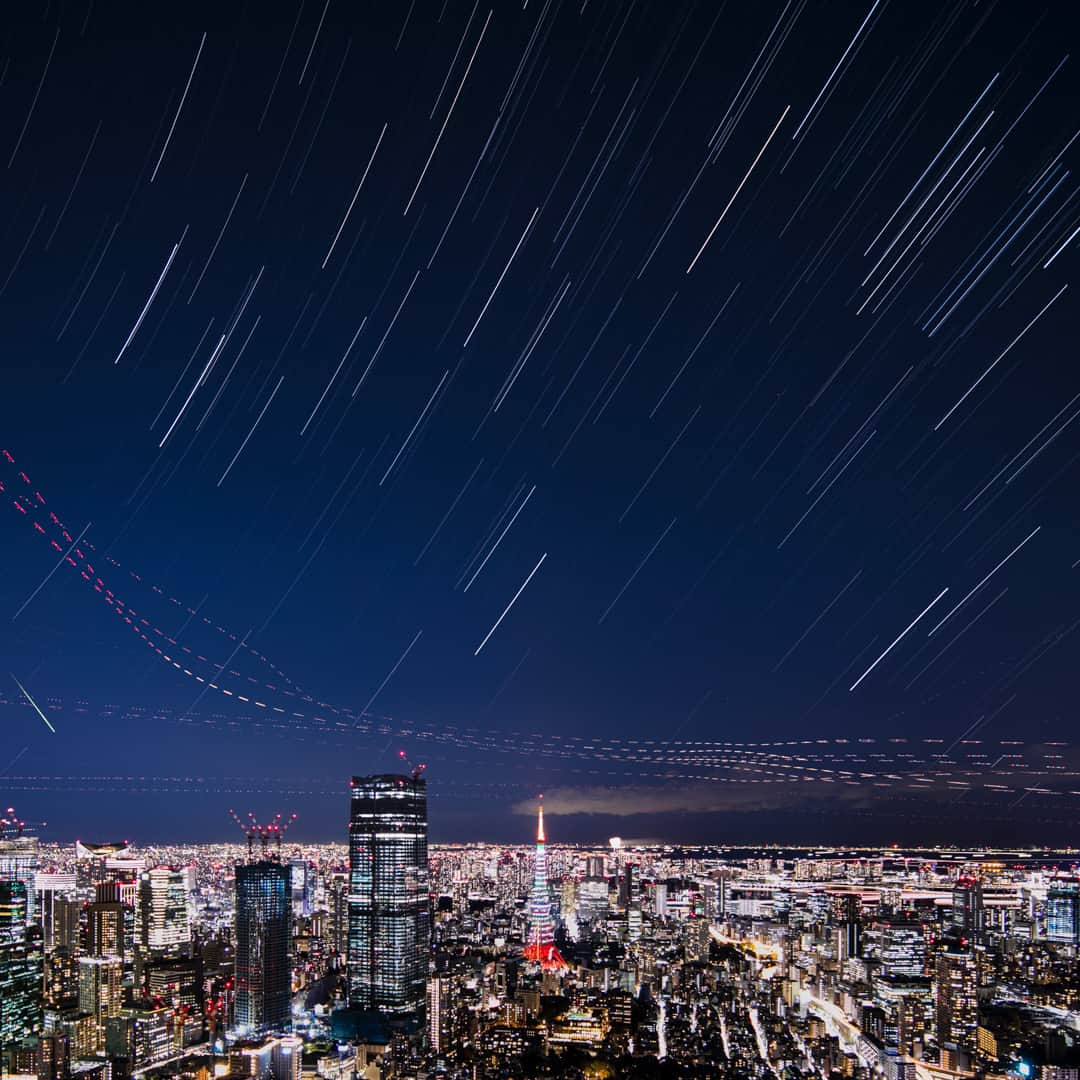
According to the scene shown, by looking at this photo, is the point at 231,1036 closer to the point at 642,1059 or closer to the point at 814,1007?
the point at 642,1059

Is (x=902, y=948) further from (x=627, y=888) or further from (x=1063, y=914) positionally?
(x=627, y=888)

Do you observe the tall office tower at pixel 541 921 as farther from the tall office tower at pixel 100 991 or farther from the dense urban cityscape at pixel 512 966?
the tall office tower at pixel 100 991

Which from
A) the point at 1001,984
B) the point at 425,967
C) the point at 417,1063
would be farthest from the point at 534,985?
the point at 1001,984

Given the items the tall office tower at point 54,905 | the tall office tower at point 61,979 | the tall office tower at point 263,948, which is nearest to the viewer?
the tall office tower at point 61,979

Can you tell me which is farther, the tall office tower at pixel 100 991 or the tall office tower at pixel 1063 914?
the tall office tower at pixel 1063 914

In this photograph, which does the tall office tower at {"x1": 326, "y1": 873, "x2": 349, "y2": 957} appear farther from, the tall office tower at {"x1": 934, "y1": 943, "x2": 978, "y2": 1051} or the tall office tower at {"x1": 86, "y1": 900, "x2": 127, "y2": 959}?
the tall office tower at {"x1": 934, "y1": 943, "x2": 978, "y2": 1051}

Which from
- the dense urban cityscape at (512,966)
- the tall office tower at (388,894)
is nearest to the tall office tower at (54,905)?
the dense urban cityscape at (512,966)
